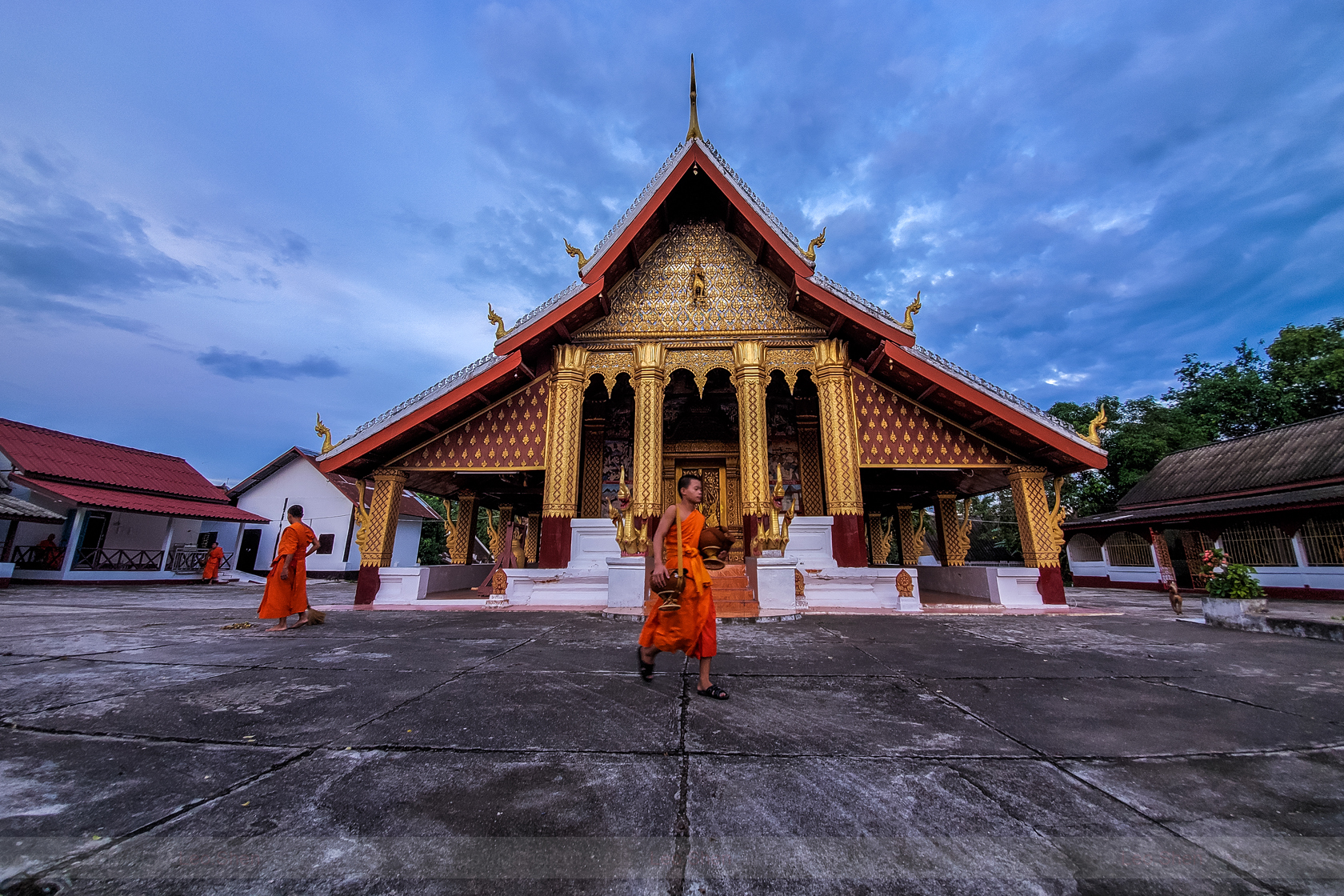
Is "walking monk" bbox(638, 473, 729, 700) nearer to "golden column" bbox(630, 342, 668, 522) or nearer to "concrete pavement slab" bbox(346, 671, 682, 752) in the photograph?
"concrete pavement slab" bbox(346, 671, 682, 752)

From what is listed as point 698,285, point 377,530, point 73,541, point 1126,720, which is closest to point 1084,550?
point 698,285

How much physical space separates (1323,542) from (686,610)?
17.4 meters

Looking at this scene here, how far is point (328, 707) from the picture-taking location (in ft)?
8.46

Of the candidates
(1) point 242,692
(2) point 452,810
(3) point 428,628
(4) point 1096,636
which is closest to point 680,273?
(3) point 428,628

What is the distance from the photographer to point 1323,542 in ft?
39.3

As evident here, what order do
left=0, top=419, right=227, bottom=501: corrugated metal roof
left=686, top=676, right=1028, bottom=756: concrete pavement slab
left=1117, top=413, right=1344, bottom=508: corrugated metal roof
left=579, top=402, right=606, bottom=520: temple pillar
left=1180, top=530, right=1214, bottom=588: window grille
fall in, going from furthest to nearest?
1. left=0, top=419, right=227, bottom=501: corrugated metal roof
2. left=1180, top=530, right=1214, bottom=588: window grille
3. left=1117, top=413, right=1344, bottom=508: corrugated metal roof
4. left=579, top=402, right=606, bottom=520: temple pillar
5. left=686, top=676, right=1028, bottom=756: concrete pavement slab

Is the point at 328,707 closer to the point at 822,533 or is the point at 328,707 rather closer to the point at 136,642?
the point at 136,642

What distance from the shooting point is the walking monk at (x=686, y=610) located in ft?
9.84

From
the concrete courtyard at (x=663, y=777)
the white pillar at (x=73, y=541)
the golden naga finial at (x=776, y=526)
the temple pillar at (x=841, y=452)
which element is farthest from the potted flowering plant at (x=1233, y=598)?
the white pillar at (x=73, y=541)

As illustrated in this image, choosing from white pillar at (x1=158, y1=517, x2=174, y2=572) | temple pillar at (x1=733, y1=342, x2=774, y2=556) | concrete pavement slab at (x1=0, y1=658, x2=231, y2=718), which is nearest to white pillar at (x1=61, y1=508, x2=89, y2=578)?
white pillar at (x1=158, y1=517, x2=174, y2=572)

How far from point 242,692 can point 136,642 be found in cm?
292

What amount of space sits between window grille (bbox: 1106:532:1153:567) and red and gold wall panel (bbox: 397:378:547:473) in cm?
1903

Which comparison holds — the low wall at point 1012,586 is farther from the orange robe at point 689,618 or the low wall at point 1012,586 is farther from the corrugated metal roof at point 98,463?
the corrugated metal roof at point 98,463

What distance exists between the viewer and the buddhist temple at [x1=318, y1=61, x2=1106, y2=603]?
7980mm
